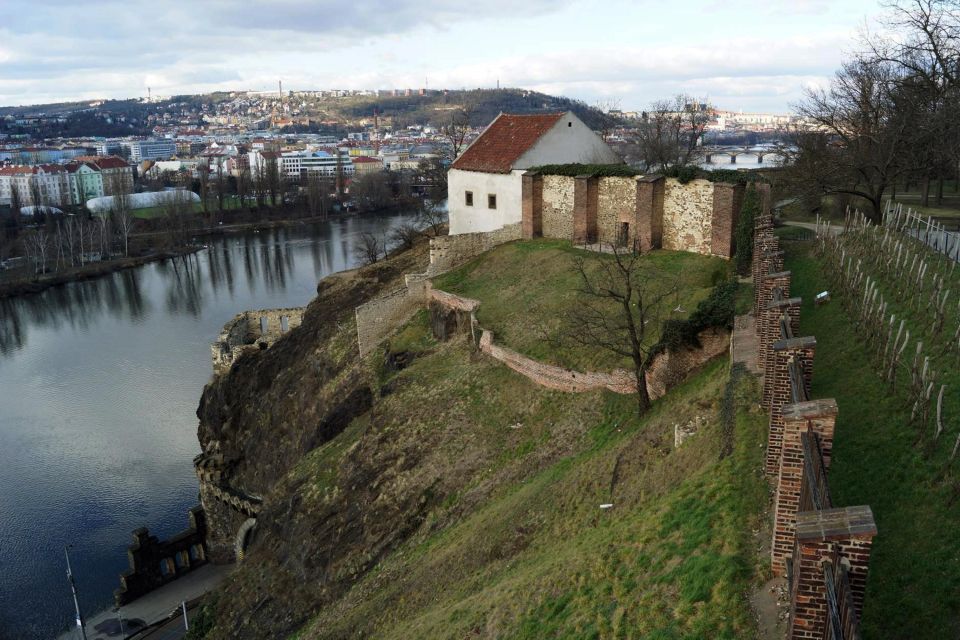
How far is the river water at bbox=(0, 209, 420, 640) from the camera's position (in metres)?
29.3

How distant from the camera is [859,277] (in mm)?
17406

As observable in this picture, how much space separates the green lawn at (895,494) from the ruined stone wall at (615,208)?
51.4ft

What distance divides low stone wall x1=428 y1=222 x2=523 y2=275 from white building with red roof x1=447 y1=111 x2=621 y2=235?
0.71 metres

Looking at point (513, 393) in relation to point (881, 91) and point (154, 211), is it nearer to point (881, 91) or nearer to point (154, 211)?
point (881, 91)

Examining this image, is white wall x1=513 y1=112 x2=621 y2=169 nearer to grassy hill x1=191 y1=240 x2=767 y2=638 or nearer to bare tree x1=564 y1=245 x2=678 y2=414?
grassy hill x1=191 y1=240 x2=767 y2=638

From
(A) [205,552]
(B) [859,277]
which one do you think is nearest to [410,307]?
(A) [205,552]

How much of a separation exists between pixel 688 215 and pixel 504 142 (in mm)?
11058

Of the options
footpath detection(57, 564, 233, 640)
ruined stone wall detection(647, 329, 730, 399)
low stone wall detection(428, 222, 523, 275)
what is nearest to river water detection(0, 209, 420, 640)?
footpath detection(57, 564, 233, 640)

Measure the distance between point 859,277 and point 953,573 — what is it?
11.1 meters

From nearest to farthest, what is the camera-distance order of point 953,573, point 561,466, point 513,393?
point 953,573
point 561,466
point 513,393

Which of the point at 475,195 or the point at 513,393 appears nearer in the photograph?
the point at 513,393

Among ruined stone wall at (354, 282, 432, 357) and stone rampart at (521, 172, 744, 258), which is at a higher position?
stone rampart at (521, 172, 744, 258)

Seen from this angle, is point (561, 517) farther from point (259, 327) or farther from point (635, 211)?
point (259, 327)

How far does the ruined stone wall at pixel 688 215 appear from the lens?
26.9 meters
